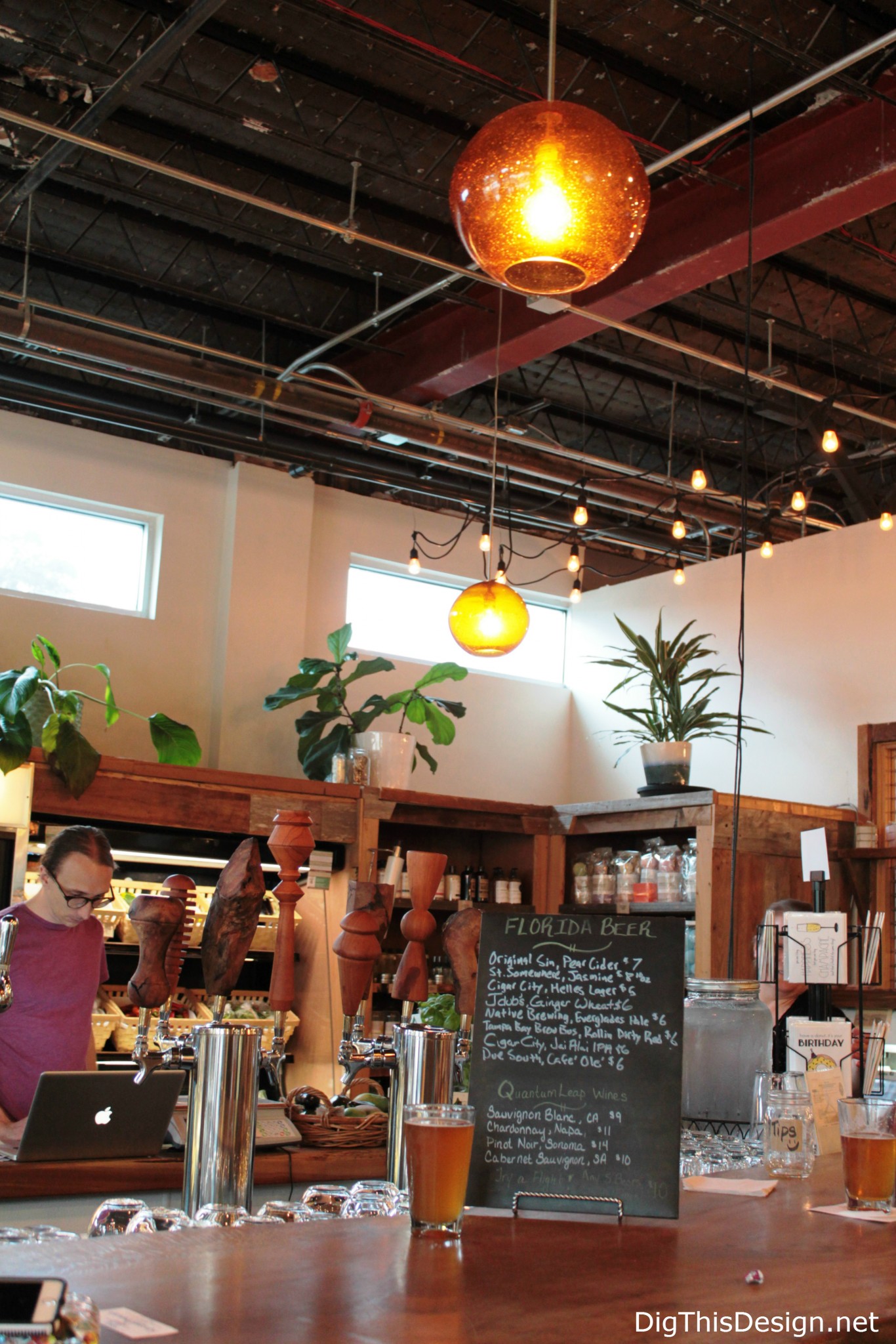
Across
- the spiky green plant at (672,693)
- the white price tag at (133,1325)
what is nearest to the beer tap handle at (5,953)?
the white price tag at (133,1325)

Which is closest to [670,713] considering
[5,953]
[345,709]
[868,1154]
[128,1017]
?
[345,709]

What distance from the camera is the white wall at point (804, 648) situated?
23.8 ft

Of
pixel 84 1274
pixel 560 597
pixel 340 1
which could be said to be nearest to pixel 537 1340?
pixel 84 1274

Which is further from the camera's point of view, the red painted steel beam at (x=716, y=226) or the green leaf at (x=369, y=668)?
the green leaf at (x=369, y=668)

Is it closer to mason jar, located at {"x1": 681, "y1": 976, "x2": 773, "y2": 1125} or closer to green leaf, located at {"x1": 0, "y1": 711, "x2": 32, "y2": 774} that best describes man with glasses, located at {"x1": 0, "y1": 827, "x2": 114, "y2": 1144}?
mason jar, located at {"x1": 681, "y1": 976, "x2": 773, "y2": 1125}

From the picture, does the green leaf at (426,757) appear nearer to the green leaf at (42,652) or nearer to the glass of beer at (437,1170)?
the green leaf at (42,652)

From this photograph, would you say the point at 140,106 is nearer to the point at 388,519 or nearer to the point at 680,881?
the point at 388,519

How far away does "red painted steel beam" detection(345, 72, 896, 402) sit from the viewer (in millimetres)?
5016

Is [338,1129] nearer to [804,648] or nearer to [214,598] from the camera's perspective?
[804,648]

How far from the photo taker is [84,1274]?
1212 mm

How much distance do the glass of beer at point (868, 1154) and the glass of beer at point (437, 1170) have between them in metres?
0.60

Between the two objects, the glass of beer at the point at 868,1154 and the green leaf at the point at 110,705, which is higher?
the green leaf at the point at 110,705

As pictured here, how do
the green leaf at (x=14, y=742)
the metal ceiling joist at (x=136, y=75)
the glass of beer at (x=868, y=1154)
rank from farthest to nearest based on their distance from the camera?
the green leaf at (x=14, y=742) → the metal ceiling joist at (x=136, y=75) → the glass of beer at (x=868, y=1154)

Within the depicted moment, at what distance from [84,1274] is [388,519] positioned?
7944mm
